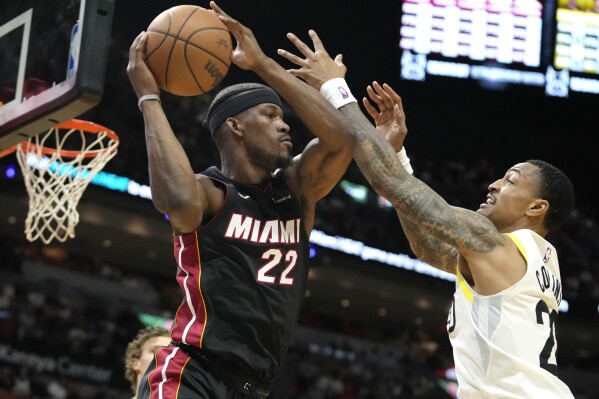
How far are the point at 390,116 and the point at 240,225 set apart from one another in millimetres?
1285

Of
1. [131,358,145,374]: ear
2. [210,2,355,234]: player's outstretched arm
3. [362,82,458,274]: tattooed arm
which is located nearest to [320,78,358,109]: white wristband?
[210,2,355,234]: player's outstretched arm

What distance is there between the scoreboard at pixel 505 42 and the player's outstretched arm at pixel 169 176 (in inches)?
396

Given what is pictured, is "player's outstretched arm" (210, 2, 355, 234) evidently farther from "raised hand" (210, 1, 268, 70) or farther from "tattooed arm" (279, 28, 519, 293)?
"tattooed arm" (279, 28, 519, 293)

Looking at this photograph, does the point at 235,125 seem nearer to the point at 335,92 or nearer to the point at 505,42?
the point at 335,92

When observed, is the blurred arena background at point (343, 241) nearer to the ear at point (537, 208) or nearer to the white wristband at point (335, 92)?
the white wristband at point (335, 92)

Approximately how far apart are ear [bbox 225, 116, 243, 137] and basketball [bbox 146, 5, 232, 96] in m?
0.17

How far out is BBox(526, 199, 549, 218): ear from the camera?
3.97 m

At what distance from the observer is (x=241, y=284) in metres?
3.39

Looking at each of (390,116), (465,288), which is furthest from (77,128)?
(465,288)

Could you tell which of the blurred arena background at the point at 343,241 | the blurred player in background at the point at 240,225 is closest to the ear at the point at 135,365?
the blurred player in background at the point at 240,225

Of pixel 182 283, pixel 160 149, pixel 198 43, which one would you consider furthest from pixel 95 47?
pixel 182 283

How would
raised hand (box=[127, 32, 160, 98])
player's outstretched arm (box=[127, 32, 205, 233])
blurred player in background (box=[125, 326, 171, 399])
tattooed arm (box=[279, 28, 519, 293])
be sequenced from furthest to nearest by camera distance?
blurred player in background (box=[125, 326, 171, 399]) → tattooed arm (box=[279, 28, 519, 293]) → raised hand (box=[127, 32, 160, 98]) → player's outstretched arm (box=[127, 32, 205, 233])

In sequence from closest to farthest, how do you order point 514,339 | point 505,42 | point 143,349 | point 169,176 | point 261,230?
point 169,176 < point 261,230 < point 514,339 < point 143,349 < point 505,42

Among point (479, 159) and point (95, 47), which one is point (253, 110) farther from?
point (479, 159)
